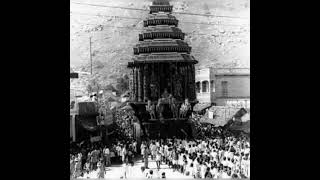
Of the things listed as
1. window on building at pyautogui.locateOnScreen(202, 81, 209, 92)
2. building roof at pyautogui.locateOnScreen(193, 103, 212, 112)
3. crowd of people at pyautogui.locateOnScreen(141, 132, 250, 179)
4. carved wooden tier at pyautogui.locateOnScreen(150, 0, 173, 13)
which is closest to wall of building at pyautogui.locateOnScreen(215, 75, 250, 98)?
window on building at pyautogui.locateOnScreen(202, 81, 209, 92)

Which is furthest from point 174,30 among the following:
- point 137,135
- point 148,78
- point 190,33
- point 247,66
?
point 137,135

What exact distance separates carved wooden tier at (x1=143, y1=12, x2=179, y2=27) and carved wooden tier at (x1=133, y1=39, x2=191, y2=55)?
546 millimetres

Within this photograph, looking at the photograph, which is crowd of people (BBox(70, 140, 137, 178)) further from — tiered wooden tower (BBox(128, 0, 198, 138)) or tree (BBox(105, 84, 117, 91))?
tree (BBox(105, 84, 117, 91))

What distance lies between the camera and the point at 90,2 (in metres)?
12.1

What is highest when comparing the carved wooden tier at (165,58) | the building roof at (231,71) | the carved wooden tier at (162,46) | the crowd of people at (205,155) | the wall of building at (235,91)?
the carved wooden tier at (162,46)

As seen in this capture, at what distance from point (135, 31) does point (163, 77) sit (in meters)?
1.65

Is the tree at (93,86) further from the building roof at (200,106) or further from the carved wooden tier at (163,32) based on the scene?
the building roof at (200,106)

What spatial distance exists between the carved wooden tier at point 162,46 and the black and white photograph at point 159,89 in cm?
3

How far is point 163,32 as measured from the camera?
13.7 metres

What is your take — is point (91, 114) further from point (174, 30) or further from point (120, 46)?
point (174, 30)

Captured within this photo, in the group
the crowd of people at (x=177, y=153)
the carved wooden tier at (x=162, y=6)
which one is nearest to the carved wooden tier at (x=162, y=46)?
the carved wooden tier at (x=162, y=6)

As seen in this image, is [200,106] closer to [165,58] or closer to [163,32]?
[165,58]

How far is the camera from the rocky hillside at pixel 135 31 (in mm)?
11984

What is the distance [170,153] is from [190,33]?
12.4ft
